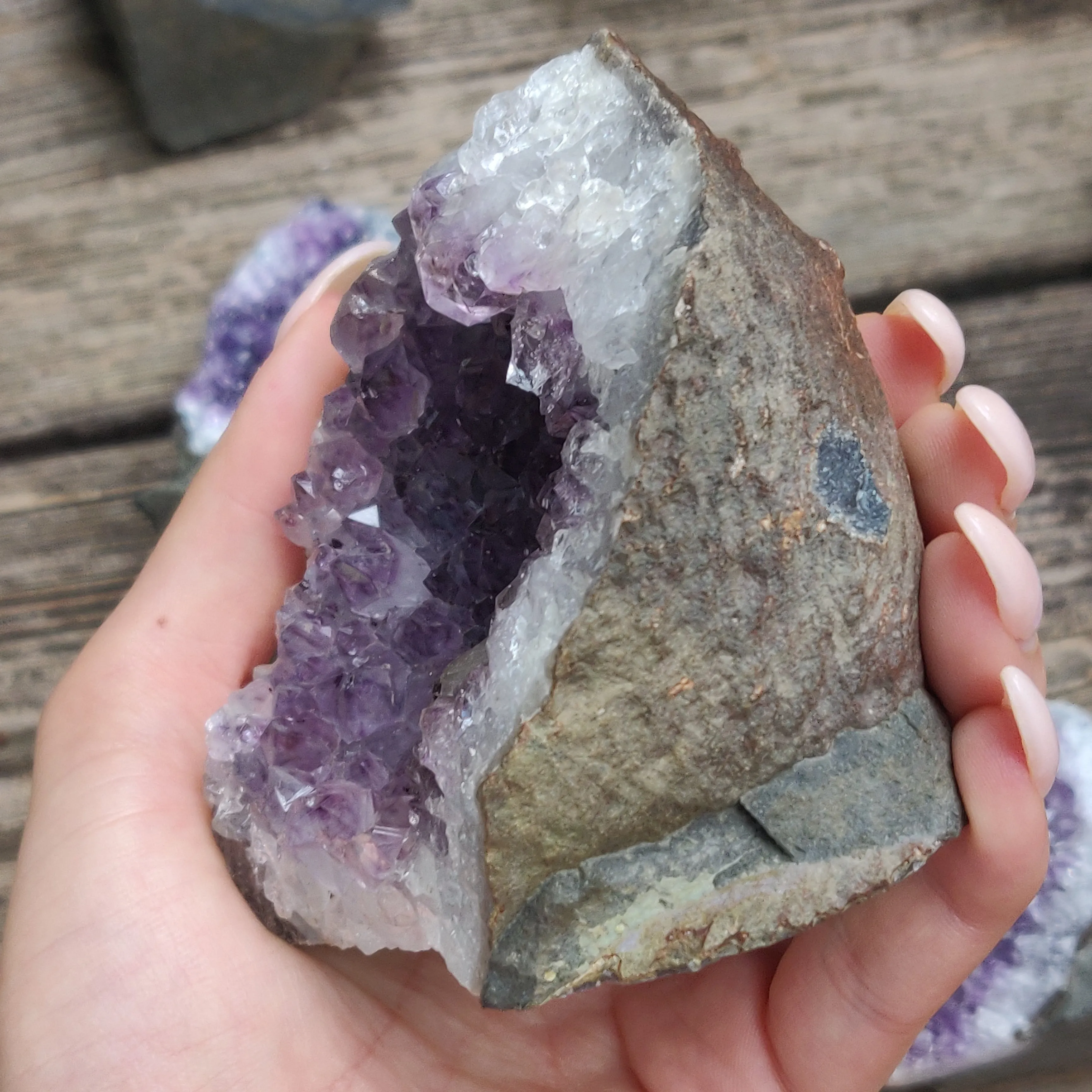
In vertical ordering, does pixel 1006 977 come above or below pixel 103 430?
below

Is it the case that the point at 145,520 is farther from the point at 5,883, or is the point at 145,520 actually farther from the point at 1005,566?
the point at 1005,566

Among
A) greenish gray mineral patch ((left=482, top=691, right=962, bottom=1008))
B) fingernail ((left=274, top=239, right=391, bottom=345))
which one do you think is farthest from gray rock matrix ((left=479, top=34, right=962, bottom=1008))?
fingernail ((left=274, top=239, right=391, bottom=345))

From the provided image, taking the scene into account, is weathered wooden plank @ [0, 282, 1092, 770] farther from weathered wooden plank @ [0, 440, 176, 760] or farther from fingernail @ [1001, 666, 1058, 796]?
fingernail @ [1001, 666, 1058, 796]

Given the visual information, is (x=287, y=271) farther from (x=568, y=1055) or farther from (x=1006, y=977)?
(x=1006, y=977)

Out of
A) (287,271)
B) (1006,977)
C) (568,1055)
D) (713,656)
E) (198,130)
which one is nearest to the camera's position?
(713,656)

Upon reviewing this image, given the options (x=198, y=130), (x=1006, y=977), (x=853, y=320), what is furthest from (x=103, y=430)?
(x=1006, y=977)

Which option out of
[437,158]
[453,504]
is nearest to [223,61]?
[437,158]

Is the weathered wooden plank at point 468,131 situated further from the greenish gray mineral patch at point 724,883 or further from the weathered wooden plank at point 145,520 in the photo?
the greenish gray mineral patch at point 724,883
